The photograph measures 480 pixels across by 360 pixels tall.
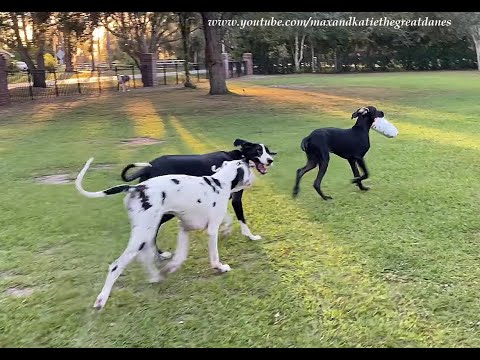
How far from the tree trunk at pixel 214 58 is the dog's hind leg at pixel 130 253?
15708 mm

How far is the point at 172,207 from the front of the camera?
3336 millimetres

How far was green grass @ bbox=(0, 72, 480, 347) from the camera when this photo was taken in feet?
9.46

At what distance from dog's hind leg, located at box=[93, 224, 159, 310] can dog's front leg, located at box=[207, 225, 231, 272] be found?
50 cm

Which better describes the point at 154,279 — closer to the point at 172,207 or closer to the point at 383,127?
the point at 172,207

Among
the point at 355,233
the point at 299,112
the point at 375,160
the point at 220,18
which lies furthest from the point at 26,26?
the point at 355,233

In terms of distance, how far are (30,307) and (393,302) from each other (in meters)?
2.24

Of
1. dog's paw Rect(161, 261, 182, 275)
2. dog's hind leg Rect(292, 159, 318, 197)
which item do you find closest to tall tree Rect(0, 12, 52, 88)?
dog's hind leg Rect(292, 159, 318, 197)

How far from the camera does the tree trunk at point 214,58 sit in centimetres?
1833

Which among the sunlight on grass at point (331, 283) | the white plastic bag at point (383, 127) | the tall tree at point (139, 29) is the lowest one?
the sunlight on grass at point (331, 283)

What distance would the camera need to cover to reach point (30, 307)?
3223mm

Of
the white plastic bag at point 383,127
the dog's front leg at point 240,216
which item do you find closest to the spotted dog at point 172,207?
the dog's front leg at point 240,216

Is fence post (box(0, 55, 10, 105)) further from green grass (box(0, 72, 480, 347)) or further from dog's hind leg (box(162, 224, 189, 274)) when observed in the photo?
dog's hind leg (box(162, 224, 189, 274))

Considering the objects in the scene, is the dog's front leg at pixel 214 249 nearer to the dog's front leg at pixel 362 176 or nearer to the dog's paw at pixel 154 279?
the dog's paw at pixel 154 279
